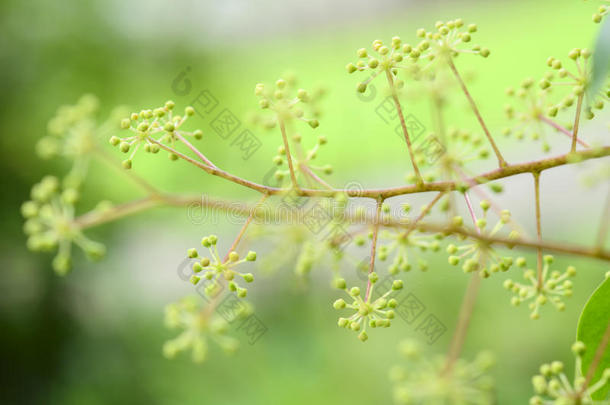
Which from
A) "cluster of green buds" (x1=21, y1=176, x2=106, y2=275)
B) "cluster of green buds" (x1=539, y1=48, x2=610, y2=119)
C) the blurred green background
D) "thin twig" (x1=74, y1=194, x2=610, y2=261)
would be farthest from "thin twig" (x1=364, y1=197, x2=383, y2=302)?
the blurred green background

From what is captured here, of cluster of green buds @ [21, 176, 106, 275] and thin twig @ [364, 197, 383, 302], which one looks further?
cluster of green buds @ [21, 176, 106, 275]

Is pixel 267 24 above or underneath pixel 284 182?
above

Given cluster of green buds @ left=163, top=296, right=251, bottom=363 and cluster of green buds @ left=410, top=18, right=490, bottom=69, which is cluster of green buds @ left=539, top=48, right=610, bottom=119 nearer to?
cluster of green buds @ left=410, top=18, right=490, bottom=69

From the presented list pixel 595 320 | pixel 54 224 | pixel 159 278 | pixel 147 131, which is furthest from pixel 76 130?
pixel 159 278

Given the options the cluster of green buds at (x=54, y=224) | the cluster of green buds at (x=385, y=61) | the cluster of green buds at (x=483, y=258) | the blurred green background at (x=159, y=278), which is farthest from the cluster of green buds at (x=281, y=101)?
the blurred green background at (x=159, y=278)

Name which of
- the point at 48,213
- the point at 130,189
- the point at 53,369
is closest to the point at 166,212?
the point at 130,189

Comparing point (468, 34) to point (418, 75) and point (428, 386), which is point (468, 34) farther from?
point (428, 386)
